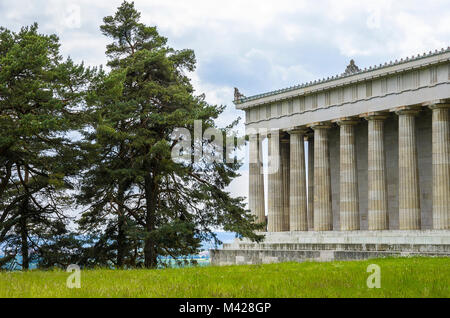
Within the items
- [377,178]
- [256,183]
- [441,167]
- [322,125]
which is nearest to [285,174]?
[256,183]

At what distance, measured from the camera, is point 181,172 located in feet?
136

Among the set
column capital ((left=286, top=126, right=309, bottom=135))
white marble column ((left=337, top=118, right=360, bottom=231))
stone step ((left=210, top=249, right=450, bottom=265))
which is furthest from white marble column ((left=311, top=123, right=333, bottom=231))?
stone step ((left=210, top=249, right=450, bottom=265))

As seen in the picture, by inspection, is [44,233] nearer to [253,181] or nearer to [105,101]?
[105,101]

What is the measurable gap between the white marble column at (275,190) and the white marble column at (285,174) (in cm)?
103

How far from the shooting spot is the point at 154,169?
4256cm

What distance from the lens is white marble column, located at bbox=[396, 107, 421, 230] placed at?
56594 mm

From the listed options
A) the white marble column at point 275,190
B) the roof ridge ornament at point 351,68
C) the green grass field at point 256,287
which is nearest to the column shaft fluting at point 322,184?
the white marble column at point 275,190

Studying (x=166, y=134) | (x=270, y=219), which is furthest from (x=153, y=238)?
(x=270, y=219)

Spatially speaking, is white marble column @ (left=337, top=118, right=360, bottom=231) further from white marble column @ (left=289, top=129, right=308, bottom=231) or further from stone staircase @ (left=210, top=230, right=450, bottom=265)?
white marble column @ (left=289, top=129, right=308, bottom=231)

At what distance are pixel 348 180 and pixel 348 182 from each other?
197mm

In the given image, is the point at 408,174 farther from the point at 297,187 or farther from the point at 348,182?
the point at 297,187

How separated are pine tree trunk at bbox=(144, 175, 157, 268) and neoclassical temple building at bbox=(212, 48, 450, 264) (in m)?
8.30

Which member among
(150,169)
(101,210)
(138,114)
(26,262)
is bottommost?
(26,262)
